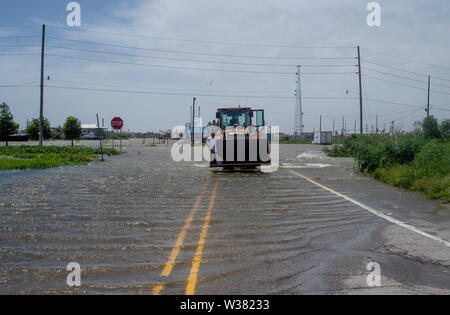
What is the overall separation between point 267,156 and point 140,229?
44.6 feet

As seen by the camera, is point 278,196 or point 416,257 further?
point 278,196

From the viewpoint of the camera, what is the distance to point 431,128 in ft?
80.1

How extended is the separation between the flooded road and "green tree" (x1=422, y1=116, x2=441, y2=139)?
10.3m

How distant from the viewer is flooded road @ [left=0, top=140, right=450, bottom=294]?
5289mm

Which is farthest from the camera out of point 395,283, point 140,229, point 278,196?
point 278,196

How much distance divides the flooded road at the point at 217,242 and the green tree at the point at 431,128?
10.3m

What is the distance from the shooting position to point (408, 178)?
15.9m

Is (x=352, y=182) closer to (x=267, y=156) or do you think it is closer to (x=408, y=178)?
(x=408, y=178)

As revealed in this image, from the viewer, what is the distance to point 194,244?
23.6 ft
